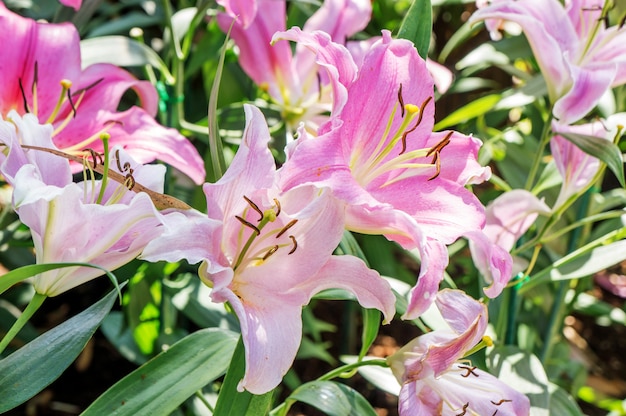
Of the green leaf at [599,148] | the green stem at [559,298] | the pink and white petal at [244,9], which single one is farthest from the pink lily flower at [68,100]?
the green stem at [559,298]

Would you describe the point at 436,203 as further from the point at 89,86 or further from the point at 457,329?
the point at 89,86

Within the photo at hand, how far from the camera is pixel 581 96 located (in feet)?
2.26

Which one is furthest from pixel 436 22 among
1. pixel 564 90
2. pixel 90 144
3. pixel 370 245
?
pixel 90 144

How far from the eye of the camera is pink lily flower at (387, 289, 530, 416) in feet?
1.74

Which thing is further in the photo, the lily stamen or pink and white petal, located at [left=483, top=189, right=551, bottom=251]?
pink and white petal, located at [left=483, top=189, right=551, bottom=251]

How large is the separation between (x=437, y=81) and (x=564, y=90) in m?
0.16

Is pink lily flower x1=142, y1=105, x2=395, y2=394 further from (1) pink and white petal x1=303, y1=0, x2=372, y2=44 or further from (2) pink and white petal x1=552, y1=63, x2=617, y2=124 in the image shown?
(1) pink and white petal x1=303, y1=0, x2=372, y2=44

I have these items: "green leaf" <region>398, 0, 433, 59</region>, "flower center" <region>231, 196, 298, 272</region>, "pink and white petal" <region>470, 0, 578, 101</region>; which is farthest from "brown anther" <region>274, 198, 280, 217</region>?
"pink and white petal" <region>470, 0, 578, 101</region>

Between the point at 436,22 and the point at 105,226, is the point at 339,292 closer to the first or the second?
the point at 105,226

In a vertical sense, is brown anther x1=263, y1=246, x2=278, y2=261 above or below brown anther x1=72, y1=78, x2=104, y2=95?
above

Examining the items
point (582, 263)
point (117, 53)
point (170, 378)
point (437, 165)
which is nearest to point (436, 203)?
point (437, 165)

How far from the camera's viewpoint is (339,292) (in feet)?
2.11

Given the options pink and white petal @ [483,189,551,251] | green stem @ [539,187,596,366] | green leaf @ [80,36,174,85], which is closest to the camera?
pink and white petal @ [483,189,551,251]

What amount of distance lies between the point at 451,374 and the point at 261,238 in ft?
0.58
